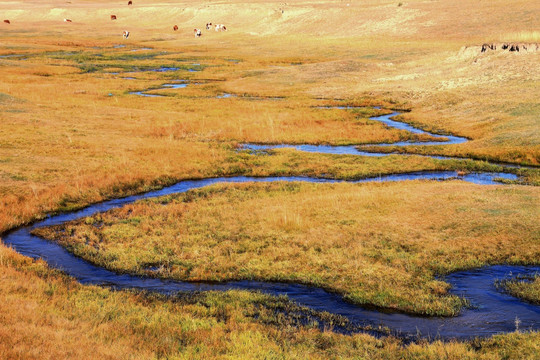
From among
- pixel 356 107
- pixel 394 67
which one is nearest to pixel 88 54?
pixel 394 67

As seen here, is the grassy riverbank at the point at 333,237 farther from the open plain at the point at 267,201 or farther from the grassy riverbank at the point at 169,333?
the grassy riverbank at the point at 169,333

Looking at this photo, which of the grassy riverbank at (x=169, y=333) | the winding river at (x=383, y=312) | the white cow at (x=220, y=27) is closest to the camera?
the grassy riverbank at (x=169, y=333)

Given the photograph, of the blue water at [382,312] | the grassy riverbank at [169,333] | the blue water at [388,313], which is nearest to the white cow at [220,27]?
the blue water at [382,312]

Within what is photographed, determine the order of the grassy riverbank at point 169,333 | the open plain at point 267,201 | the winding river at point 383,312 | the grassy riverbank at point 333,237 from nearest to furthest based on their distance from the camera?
the grassy riverbank at point 169,333 → the open plain at point 267,201 → the winding river at point 383,312 → the grassy riverbank at point 333,237

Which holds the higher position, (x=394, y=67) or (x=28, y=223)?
(x=394, y=67)

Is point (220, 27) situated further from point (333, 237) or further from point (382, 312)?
point (382, 312)

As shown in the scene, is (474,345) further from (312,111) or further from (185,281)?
(312,111)
